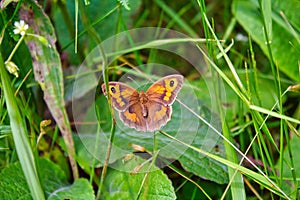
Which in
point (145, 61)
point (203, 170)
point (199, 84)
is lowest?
point (203, 170)

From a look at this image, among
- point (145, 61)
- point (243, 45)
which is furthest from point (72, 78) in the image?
point (243, 45)

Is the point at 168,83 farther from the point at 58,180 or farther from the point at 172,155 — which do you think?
the point at 58,180

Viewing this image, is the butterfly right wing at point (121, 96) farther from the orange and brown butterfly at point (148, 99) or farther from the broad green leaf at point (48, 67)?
the broad green leaf at point (48, 67)

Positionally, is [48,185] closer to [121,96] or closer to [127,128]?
[127,128]

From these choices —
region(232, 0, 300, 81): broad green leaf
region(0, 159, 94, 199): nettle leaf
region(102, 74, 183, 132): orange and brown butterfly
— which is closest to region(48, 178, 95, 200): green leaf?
region(0, 159, 94, 199): nettle leaf

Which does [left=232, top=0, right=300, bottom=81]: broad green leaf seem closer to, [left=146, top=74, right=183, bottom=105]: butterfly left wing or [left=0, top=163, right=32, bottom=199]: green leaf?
[left=146, top=74, right=183, bottom=105]: butterfly left wing
